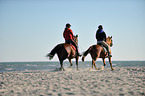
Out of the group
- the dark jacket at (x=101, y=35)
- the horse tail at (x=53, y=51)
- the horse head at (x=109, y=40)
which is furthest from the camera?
the horse head at (x=109, y=40)

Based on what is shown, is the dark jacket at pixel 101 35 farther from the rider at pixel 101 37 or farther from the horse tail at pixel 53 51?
the horse tail at pixel 53 51

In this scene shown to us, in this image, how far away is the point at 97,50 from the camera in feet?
38.2

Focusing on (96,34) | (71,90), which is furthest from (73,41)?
(71,90)

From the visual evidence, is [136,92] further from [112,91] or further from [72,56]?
[72,56]

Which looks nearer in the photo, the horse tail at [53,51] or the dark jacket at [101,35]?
the horse tail at [53,51]

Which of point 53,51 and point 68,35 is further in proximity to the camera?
point 68,35

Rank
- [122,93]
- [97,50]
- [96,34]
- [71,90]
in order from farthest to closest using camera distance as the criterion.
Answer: [96,34]
[97,50]
[71,90]
[122,93]

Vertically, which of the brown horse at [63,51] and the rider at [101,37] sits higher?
the rider at [101,37]

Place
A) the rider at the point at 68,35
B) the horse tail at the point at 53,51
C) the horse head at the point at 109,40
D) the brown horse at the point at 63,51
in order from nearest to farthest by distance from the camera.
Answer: the brown horse at the point at 63,51, the horse tail at the point at 53,51, the rider at the point at 68,35, the horse head at the point at 109,40

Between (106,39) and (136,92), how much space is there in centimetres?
787

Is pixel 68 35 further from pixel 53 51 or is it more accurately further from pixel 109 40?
pixel 109 40

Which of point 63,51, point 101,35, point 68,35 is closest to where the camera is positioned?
point 63,51

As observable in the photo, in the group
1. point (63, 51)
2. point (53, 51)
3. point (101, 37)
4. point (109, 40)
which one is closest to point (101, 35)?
point (101, 37)

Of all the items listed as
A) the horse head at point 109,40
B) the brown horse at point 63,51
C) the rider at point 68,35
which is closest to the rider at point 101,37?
the horse head at point 109,40
